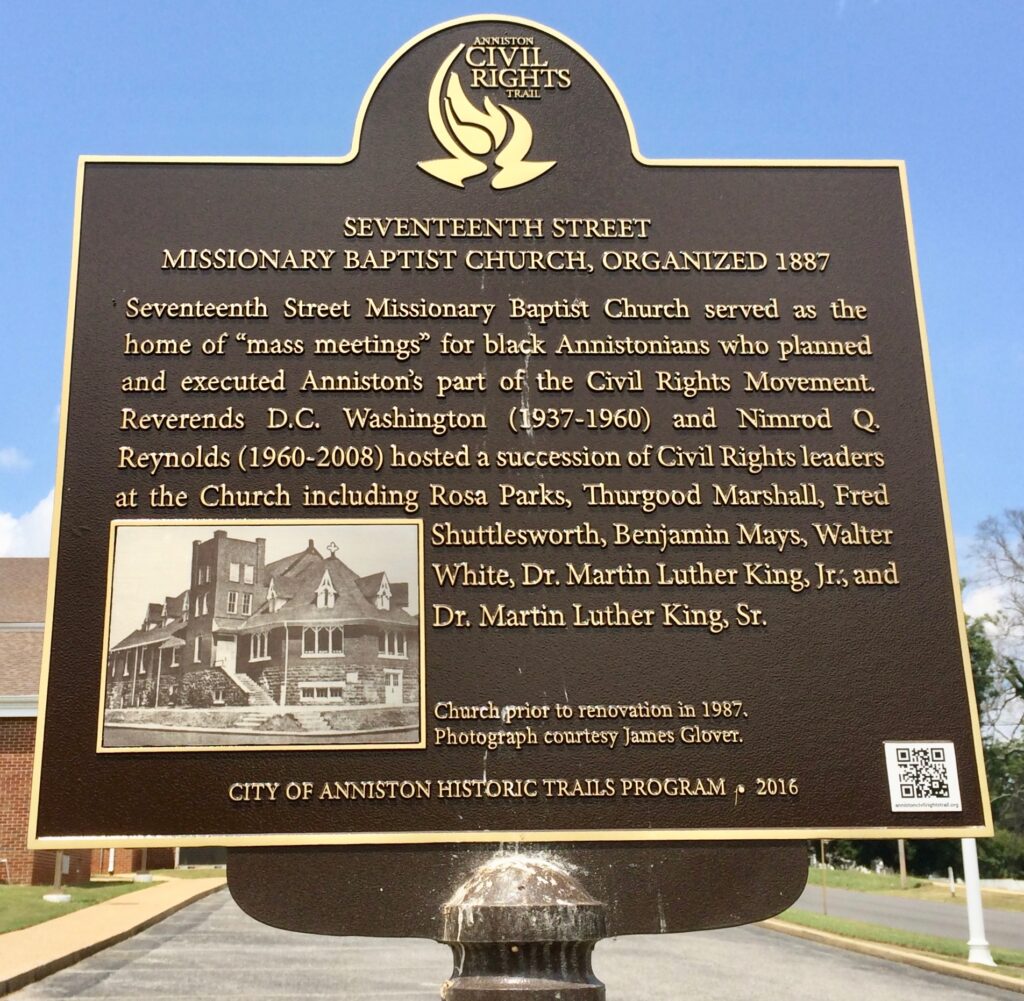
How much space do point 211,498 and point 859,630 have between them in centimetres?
282

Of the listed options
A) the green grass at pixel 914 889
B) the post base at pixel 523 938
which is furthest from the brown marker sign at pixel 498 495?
the green grass at pixel 914 889

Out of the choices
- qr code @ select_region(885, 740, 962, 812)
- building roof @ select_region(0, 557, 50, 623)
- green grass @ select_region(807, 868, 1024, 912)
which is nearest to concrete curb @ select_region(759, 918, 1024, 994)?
qr code @ select_region(885, 740, 962, 812)

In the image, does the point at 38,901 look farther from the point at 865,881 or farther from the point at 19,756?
the point at 865,881

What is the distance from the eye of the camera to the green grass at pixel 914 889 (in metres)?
26.0

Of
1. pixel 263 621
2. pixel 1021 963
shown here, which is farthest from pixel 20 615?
pixel 263 621

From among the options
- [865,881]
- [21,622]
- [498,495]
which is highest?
[21,622]

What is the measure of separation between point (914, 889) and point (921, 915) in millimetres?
10276

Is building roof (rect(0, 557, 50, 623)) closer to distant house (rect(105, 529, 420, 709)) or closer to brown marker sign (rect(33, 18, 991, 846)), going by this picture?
brown marker sign (rect(33, 18, 991, 846))

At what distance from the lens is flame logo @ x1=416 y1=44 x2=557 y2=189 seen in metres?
4.92

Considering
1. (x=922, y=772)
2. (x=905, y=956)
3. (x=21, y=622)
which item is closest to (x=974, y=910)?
(x=905, y=956)

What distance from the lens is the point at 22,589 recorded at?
94.0 feet

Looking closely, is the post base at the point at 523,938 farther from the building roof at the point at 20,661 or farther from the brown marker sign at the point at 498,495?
the building roof at the point at 20,661

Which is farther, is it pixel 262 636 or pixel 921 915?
pixel 921 915

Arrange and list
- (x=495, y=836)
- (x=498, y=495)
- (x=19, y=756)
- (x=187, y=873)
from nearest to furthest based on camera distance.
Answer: (x=495, y=836) < (x=498, y=495) < (x=19, y=756) < (x=187, y=873)
